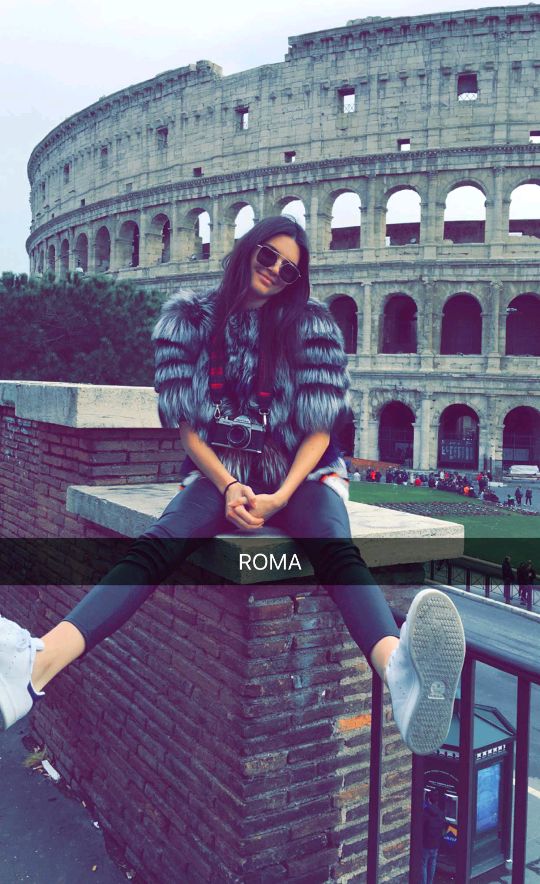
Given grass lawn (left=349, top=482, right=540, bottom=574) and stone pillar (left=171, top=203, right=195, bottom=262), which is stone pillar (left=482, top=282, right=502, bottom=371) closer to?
grass lawn (left=349, top=482, right=540, bottom=574)

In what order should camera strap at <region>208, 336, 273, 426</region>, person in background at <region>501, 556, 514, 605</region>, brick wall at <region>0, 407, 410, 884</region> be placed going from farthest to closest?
1. person in background at <region>501, 556, 514, 605</region>
2. camera strap at <region>208, 336, 273, 426</region>
3. brick wall at <region>0, 407, 410, 884</region>

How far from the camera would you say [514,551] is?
702 inches

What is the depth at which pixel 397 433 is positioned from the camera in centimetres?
3469

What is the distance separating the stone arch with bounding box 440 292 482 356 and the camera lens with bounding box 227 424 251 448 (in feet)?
110

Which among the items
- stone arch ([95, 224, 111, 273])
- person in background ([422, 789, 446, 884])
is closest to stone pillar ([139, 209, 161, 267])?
stone arch ([95, 224, 111, 273])

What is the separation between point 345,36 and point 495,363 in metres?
16.8

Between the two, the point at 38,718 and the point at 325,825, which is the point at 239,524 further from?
the point at 38,718

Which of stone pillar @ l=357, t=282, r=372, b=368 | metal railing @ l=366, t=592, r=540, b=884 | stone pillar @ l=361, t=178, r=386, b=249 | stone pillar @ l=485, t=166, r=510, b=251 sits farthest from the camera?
stone pillar @ l=361, t=178, r=386, b=249

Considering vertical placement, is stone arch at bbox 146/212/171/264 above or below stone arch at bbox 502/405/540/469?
above

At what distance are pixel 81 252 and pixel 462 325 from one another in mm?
24231

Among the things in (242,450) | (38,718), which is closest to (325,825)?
(242,450)

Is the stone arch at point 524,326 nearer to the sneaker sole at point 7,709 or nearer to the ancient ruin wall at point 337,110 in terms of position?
the ancient ruin wall at point 337,110

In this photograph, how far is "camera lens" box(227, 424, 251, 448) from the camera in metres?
2.80

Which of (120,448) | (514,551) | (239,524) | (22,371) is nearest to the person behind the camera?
(239,524)
